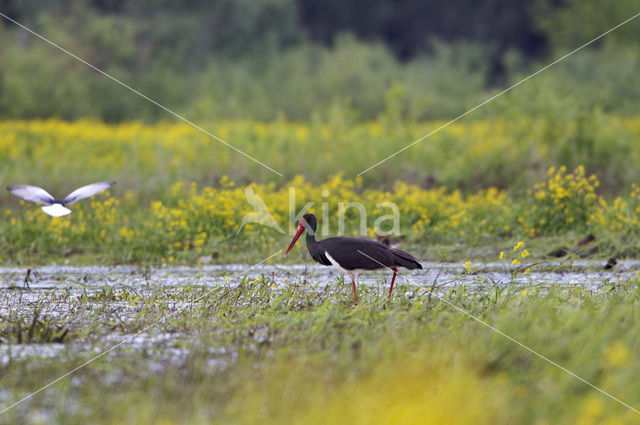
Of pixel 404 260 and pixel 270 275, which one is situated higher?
pixel 404 260

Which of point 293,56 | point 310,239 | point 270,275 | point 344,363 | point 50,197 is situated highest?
point 293,56

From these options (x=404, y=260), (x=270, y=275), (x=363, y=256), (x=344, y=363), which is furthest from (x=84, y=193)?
(x=344, y=363)

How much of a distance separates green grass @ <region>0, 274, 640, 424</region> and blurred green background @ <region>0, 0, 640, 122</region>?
1063cm

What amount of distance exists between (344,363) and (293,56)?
2543 centimetres

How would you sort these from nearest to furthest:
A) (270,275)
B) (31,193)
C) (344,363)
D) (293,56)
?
(344,363), (31,193), (270,275), (293,56)

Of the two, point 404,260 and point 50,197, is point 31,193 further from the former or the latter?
point 404,260

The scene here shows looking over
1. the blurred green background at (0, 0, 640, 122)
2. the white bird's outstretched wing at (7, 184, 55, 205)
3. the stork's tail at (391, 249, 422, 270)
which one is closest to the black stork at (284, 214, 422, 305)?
the stork's tail at (391, 249, 422, 270)

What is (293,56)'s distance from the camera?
96.3 feet

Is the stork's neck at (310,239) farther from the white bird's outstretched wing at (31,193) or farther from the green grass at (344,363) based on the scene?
the white bird's outstretched wing at (31,193)

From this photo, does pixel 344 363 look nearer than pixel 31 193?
Yes

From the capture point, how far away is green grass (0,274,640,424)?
4.10 meters

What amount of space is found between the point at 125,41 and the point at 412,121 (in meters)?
14.0

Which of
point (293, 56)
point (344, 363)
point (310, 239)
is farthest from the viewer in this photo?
→ point (293, 56)

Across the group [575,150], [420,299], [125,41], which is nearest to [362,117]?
[125,41]
